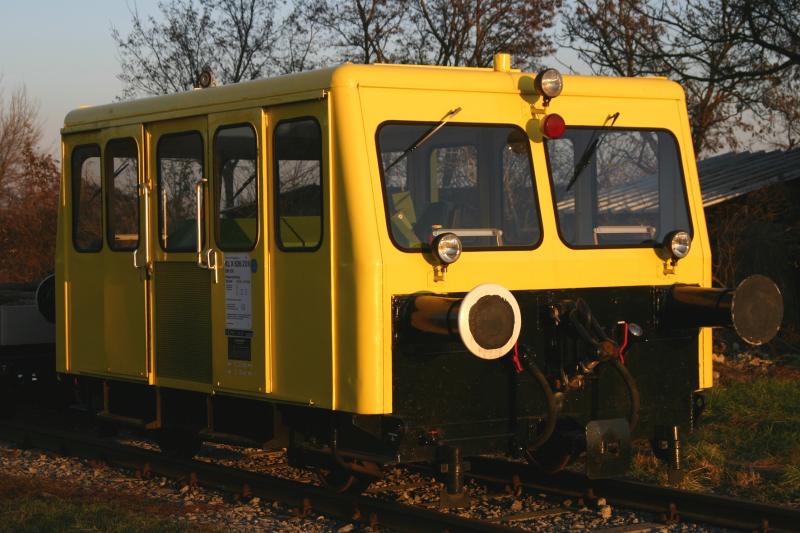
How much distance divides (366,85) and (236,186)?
121 cm

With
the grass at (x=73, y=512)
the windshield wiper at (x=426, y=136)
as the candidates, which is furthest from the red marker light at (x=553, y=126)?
the grass at (x=73, y=512)

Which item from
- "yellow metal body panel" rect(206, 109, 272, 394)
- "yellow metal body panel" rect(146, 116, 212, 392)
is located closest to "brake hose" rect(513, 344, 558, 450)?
"yellow metal body panel" rect(206, 109, 272, 394)

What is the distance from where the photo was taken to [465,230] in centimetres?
729

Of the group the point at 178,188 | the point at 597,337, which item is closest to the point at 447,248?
the point at 597,337

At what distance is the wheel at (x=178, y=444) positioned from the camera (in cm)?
956

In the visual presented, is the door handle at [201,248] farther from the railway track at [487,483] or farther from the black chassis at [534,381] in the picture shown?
the black chassis at [534,381]

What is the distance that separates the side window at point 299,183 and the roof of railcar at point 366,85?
192 mm

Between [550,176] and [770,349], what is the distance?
9224mm

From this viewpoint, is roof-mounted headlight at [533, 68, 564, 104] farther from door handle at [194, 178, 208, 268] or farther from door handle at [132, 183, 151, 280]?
door handle at [132, 183, 151, 280]

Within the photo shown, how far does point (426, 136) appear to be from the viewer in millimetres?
7148

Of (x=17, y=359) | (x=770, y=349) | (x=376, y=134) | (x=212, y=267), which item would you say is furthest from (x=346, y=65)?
(x=770, y=349)

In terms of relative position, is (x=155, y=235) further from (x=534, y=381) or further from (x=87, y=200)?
(x=534, y=381)

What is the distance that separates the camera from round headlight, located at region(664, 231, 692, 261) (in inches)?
305

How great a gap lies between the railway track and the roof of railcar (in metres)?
2.29
